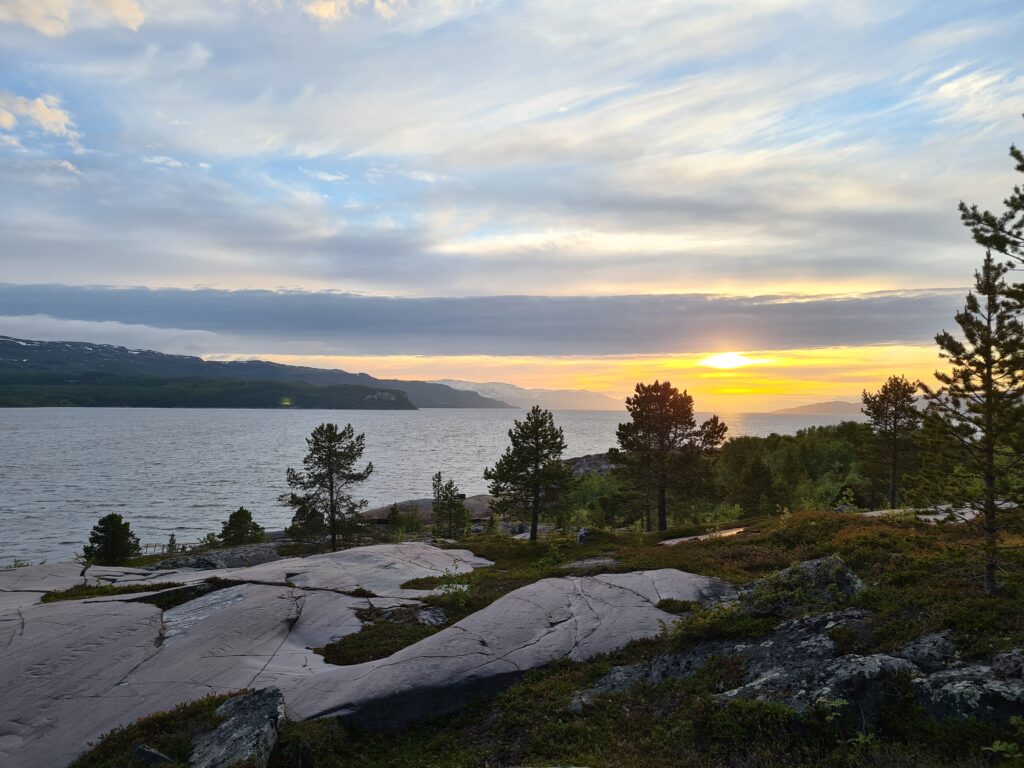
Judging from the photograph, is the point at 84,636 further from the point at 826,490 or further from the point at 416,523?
the point at 826,490

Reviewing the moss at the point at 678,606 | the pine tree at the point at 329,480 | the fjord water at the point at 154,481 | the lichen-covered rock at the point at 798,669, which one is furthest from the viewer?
the fjord water at the point at 154,481

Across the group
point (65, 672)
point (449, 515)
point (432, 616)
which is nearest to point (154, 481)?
point (449, 515)

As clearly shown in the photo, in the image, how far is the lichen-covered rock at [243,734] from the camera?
1073cm

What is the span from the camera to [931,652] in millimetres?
11047

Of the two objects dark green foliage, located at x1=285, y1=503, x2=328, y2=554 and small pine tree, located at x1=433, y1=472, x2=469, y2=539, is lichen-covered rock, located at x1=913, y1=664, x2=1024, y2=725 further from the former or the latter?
small pine tree, located at x1=433, y1=472, x2=469, y2=539

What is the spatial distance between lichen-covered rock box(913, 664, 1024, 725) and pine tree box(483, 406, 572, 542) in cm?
3148

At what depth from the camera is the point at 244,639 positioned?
17.7m

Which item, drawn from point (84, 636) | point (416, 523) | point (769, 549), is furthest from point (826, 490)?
point (84, 636)

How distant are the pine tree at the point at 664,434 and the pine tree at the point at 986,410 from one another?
97.2 ft

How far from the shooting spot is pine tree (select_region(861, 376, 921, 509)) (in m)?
46.1

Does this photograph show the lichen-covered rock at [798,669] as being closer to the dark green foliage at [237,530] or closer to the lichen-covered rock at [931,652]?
the lichen-covered rock at [931,652]

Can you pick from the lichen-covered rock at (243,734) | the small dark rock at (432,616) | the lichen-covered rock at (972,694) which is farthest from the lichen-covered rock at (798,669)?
the small dark rock at (432,616)

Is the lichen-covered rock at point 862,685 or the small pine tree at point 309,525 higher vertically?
the lichen-covered rock at point 862,685

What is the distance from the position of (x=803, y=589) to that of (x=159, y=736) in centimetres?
1760
